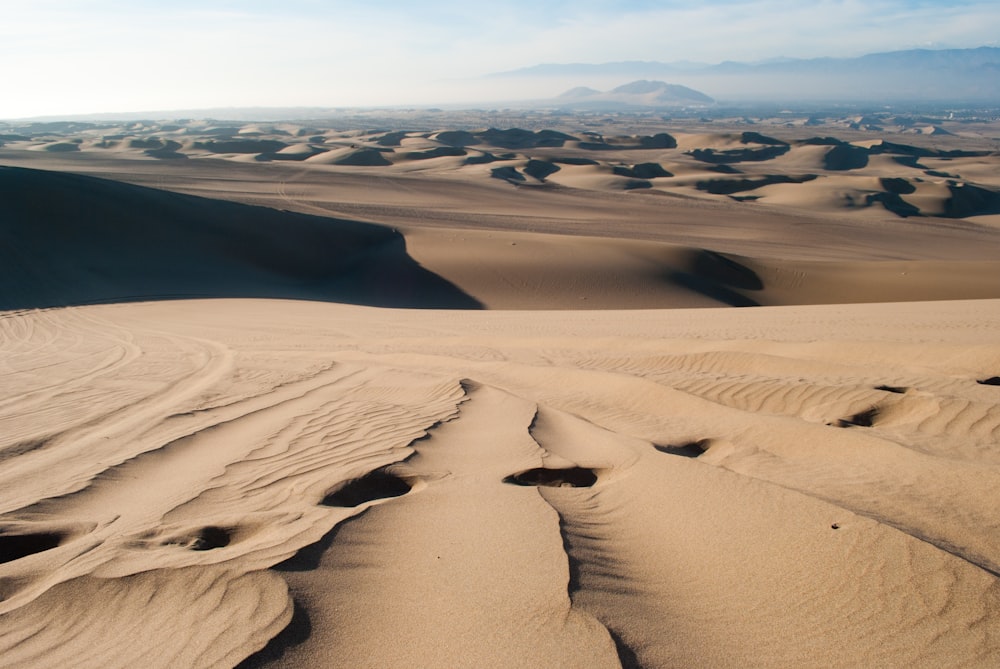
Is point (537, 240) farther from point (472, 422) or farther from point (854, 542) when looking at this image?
point (854, 542)

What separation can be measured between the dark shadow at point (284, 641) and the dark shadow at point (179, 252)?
1517 cm

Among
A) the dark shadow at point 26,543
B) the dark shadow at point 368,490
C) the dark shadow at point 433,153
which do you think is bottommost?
the dark shadow at point 433,153

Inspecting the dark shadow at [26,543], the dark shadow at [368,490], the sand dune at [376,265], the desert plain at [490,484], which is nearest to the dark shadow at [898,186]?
the sand dune at [376,265]

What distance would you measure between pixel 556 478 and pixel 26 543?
3071mm

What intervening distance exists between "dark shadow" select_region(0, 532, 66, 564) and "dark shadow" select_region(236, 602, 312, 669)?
1.80 m

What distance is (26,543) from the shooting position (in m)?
3.72

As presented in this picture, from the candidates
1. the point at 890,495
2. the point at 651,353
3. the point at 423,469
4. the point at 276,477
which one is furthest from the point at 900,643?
the point at 651,353

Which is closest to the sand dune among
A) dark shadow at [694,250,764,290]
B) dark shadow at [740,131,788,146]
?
dark shadow at [694,250,764,290]

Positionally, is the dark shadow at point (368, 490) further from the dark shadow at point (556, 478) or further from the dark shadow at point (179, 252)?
the dark shadow at point (179, 252)

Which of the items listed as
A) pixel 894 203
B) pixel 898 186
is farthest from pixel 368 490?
pixel 898 186

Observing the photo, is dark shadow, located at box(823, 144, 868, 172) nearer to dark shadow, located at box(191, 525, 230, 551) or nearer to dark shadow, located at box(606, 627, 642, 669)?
dark shadow, located at box(191, 525, 230, 551)

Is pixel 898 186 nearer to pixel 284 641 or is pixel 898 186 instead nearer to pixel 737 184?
pixel 737 184

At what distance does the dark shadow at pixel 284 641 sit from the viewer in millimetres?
2484

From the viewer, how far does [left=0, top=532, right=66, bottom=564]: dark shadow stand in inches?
143
